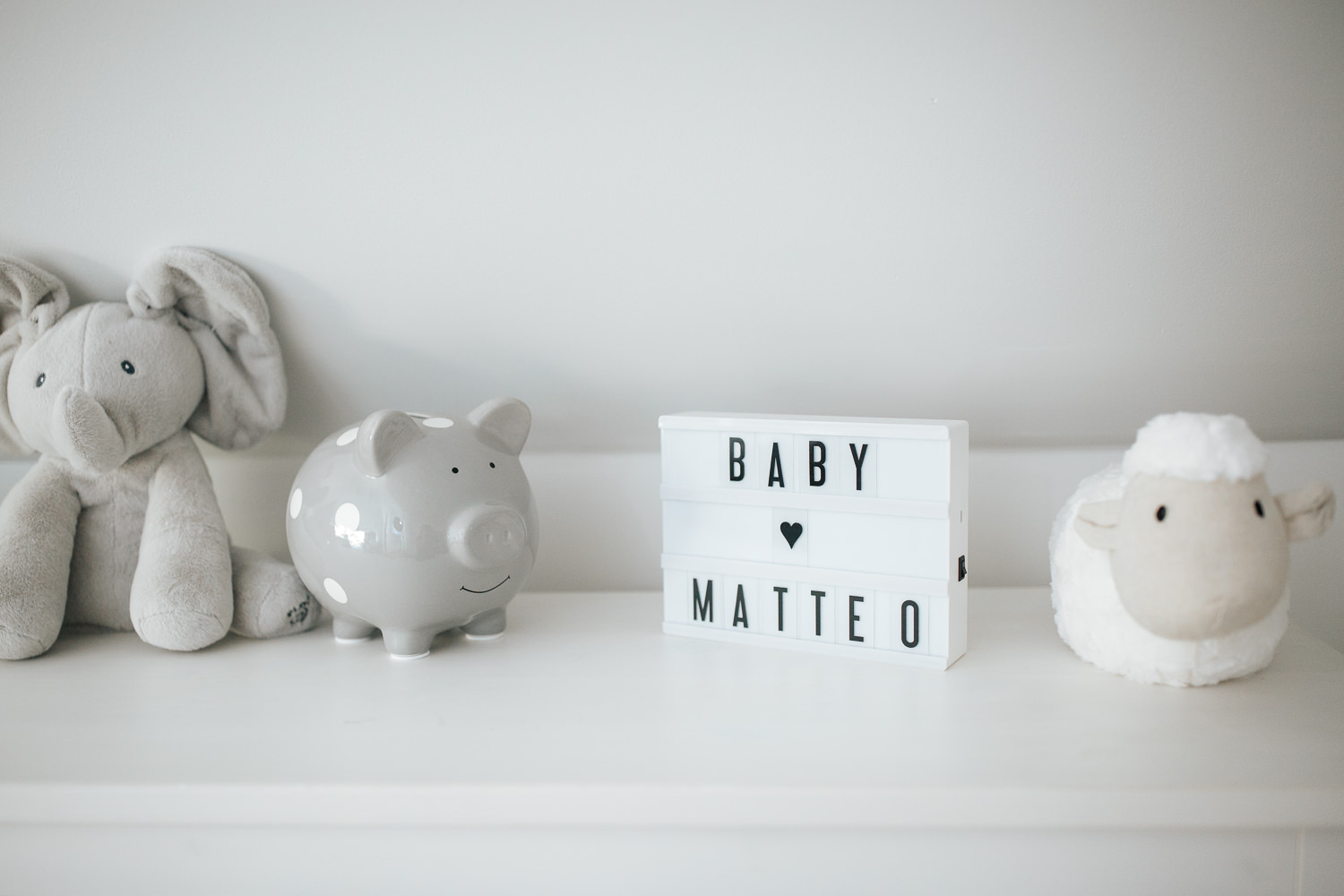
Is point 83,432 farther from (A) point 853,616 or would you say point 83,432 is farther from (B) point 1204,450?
(B) point 1204,450

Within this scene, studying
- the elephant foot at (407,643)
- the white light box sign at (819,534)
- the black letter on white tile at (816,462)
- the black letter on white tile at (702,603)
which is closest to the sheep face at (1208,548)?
the white light box sign at (819,534)

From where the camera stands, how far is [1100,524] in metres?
0.79

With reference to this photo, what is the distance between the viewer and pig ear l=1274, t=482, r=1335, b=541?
734 mm

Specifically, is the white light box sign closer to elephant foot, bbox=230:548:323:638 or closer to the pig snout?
the pig snout

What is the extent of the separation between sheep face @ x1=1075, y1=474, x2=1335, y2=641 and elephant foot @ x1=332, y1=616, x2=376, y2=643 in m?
0.73

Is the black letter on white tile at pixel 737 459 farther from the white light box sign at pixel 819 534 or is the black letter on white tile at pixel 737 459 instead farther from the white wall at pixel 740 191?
the white wall at pixel 740 191

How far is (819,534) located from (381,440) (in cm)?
42

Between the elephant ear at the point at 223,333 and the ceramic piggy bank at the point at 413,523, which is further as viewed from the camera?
the elephant ear at the point at 223,333

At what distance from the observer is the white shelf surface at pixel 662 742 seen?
2.02ft

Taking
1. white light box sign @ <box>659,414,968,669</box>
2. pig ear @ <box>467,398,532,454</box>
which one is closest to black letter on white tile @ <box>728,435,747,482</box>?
white light box sign @ <box>659,414,968,669</box>

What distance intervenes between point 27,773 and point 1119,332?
1072 mm

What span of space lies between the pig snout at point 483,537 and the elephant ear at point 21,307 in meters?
0.52

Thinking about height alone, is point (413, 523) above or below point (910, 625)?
above

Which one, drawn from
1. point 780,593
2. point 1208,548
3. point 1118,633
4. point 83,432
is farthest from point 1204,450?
point 83,432
